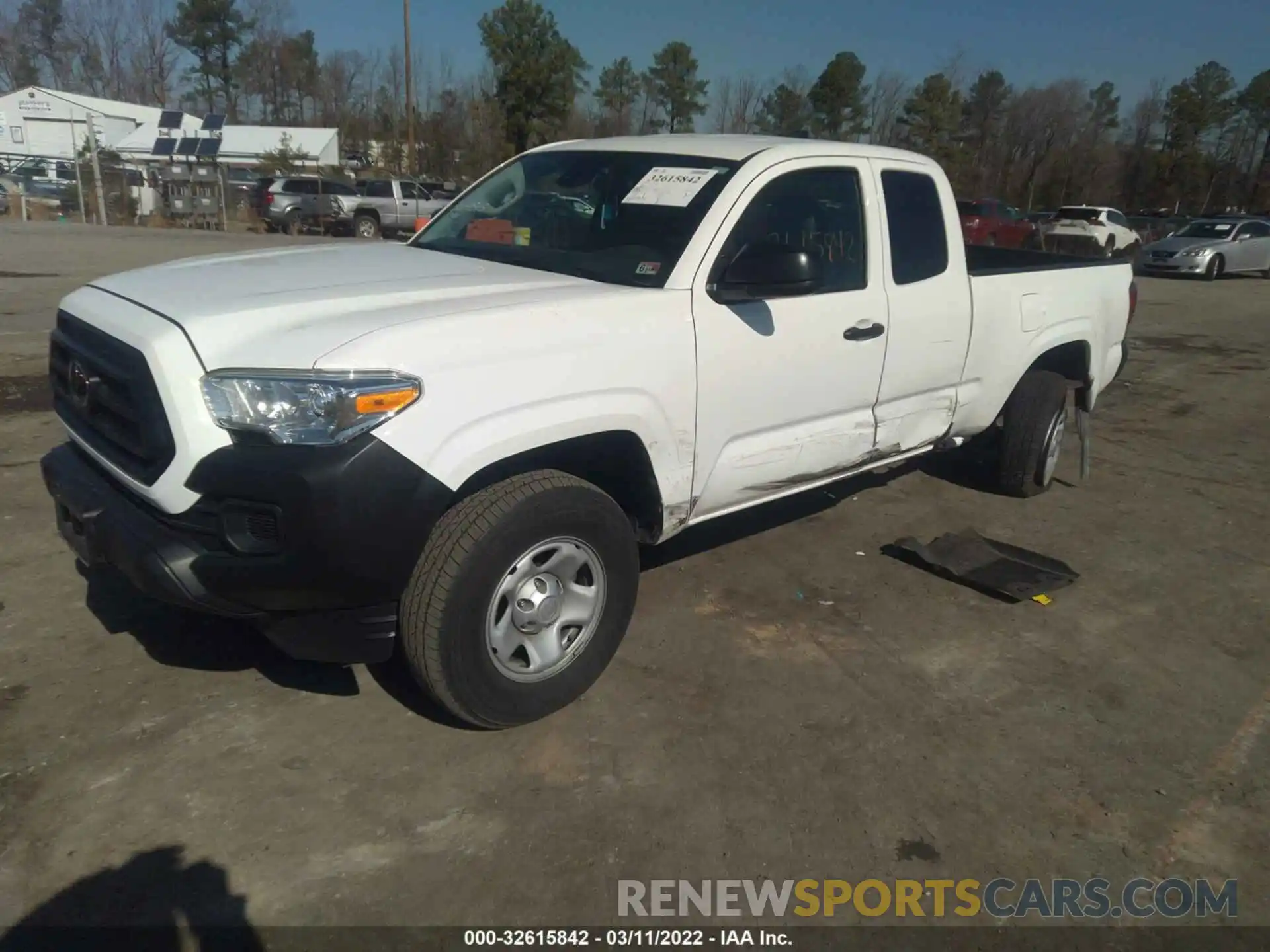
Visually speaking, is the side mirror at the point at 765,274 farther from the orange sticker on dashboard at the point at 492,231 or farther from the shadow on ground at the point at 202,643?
the shadow on ground at the point at 202,643

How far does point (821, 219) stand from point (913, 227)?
2.15 feet

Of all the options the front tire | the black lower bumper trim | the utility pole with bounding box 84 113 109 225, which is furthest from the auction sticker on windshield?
the utility pole with bounding box 84 113 109 225

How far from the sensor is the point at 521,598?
120 inches

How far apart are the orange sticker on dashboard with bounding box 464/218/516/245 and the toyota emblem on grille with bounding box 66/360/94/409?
1658mm

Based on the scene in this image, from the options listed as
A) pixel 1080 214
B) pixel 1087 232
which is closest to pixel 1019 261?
pixel 1087 232

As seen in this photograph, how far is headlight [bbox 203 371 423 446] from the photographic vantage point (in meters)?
2.53

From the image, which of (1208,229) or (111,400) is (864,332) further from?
(1208,229)

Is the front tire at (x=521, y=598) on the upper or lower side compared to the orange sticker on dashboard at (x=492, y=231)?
lower

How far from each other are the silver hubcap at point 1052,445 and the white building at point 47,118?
60968 millimetres

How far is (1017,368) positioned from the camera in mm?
5133

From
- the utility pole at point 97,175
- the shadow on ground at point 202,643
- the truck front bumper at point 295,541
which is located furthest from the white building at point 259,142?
the truck front bumper at point 295,541

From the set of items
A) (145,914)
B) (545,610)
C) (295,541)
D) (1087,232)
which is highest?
(1087,232)

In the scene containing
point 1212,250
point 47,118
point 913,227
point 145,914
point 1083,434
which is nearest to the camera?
point 145,914

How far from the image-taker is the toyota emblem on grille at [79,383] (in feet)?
9.84
